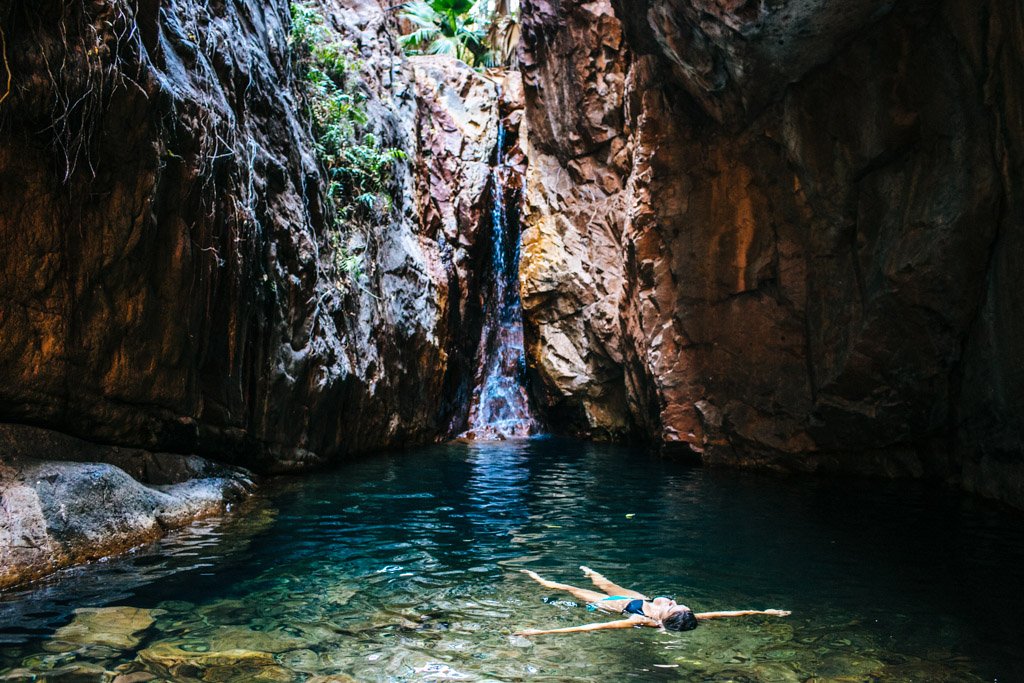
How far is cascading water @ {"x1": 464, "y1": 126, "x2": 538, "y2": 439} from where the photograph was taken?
1791 centimetres

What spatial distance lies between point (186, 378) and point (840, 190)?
847 centimetres

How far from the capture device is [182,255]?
23.9 feet

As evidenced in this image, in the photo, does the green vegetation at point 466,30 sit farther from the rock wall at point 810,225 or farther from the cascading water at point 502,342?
the rock wall at point 810,225

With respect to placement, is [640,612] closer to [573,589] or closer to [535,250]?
[573,589]

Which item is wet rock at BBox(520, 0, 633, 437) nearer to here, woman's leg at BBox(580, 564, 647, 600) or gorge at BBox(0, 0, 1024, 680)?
gorge at BBox(0, 0, 1024, 680)

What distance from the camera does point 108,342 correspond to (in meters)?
6.62

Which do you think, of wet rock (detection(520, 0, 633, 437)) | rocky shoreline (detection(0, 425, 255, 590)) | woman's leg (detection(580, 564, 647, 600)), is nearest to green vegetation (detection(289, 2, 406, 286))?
wet rock (detection(520, 0, 633, 437))

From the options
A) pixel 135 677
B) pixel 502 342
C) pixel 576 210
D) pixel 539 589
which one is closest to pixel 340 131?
pixel 576 210

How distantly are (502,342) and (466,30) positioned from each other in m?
9.62

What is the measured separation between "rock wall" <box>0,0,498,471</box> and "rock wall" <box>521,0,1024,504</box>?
4770 mm

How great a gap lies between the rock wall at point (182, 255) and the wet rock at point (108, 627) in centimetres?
245

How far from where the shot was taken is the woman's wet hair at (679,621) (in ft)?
14.1

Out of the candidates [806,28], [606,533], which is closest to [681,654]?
[606,533]

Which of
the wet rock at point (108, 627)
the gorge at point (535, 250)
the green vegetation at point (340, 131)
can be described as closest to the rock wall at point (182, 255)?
the gorge at point (535, 250)
